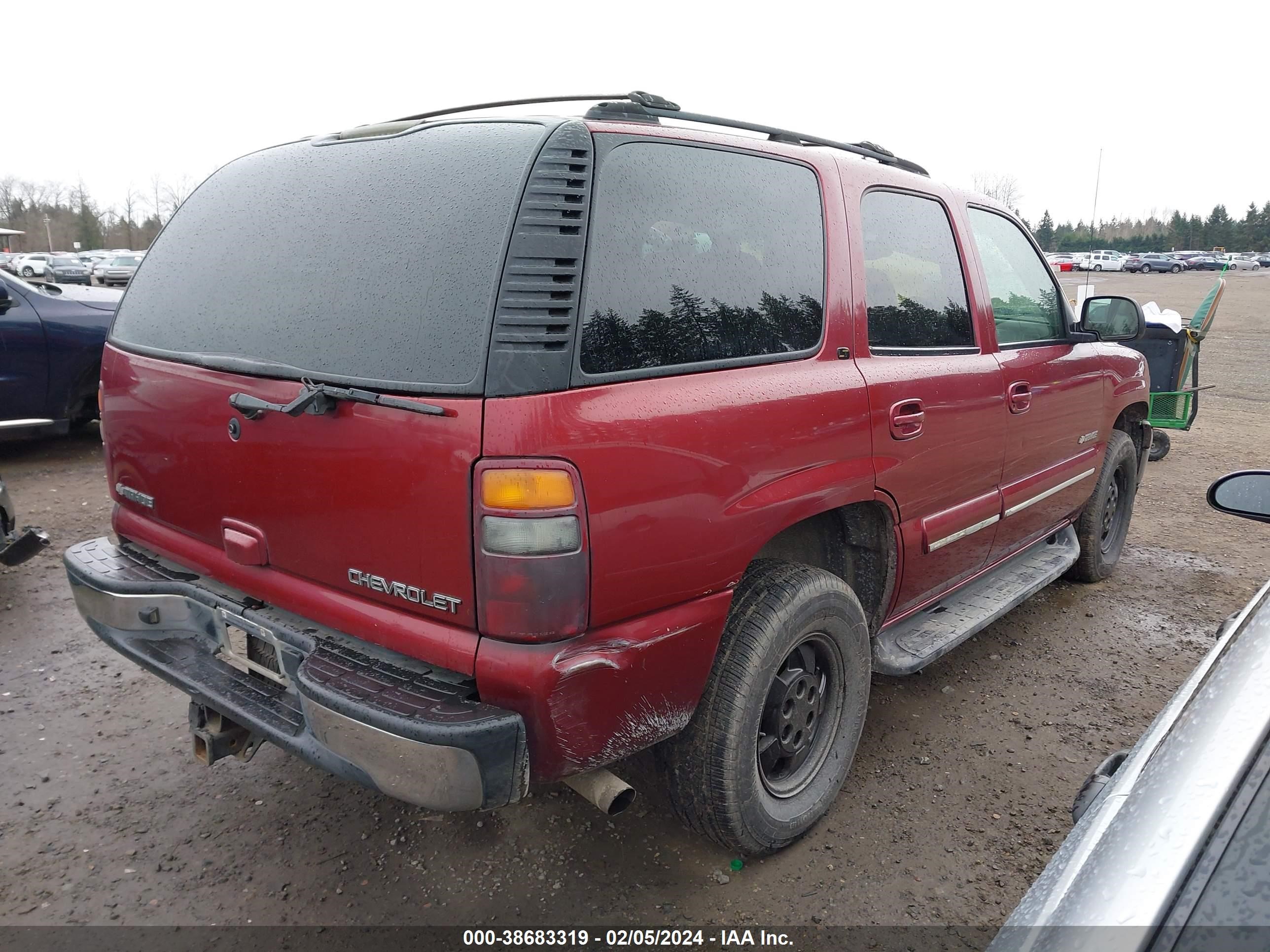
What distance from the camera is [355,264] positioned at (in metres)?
2.15

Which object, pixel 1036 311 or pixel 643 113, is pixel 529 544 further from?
pixel 1036 311

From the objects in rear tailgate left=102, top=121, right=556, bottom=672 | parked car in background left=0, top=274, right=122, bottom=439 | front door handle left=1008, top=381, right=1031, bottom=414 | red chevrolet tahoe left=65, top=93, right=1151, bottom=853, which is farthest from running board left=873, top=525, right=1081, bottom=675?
parked car in background left=0, top=274, right=122, bottom=439

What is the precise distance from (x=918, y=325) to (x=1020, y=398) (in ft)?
2.34

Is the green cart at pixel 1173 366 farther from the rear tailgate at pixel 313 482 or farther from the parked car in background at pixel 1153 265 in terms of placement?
the parked car in background at pixel 1153 265

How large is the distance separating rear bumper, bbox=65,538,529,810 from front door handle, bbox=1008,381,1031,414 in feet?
7.88

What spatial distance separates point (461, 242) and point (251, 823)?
1922mm

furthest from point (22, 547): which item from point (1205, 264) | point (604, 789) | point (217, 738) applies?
point (1205, 264)

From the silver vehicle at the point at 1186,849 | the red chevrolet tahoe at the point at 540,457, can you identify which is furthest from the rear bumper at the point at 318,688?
the silver vehicle at the point at 1186,849

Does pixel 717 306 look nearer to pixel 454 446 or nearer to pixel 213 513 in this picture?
pixel 454 446

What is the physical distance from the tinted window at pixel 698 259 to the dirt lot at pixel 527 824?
1.49 meters

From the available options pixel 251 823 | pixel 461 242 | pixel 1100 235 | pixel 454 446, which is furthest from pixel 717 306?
pixel 1100 235

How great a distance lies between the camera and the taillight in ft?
6.06

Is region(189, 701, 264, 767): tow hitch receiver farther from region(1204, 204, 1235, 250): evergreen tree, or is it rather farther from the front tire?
region(1204, 204, 1235, 250): evergreen tree

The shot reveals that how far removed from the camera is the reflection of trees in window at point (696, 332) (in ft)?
6.55
